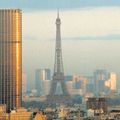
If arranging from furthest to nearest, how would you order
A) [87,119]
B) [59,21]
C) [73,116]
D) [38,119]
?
Answer: 1. [59,21]
2. [73,116]
3. [87,119]
4. [38,119]

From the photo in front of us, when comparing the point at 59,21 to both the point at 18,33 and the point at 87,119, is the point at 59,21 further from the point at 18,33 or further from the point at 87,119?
the point at 87,119

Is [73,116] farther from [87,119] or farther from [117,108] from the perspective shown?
[117,108]

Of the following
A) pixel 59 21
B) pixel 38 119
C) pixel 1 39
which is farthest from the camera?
pixel 1 39

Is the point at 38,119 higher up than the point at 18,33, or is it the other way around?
the point at 18,33

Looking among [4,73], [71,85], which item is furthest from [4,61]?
[71,85]

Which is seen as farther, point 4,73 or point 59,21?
point 4,73

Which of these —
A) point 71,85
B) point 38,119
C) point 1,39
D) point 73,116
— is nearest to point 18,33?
point 1,39
